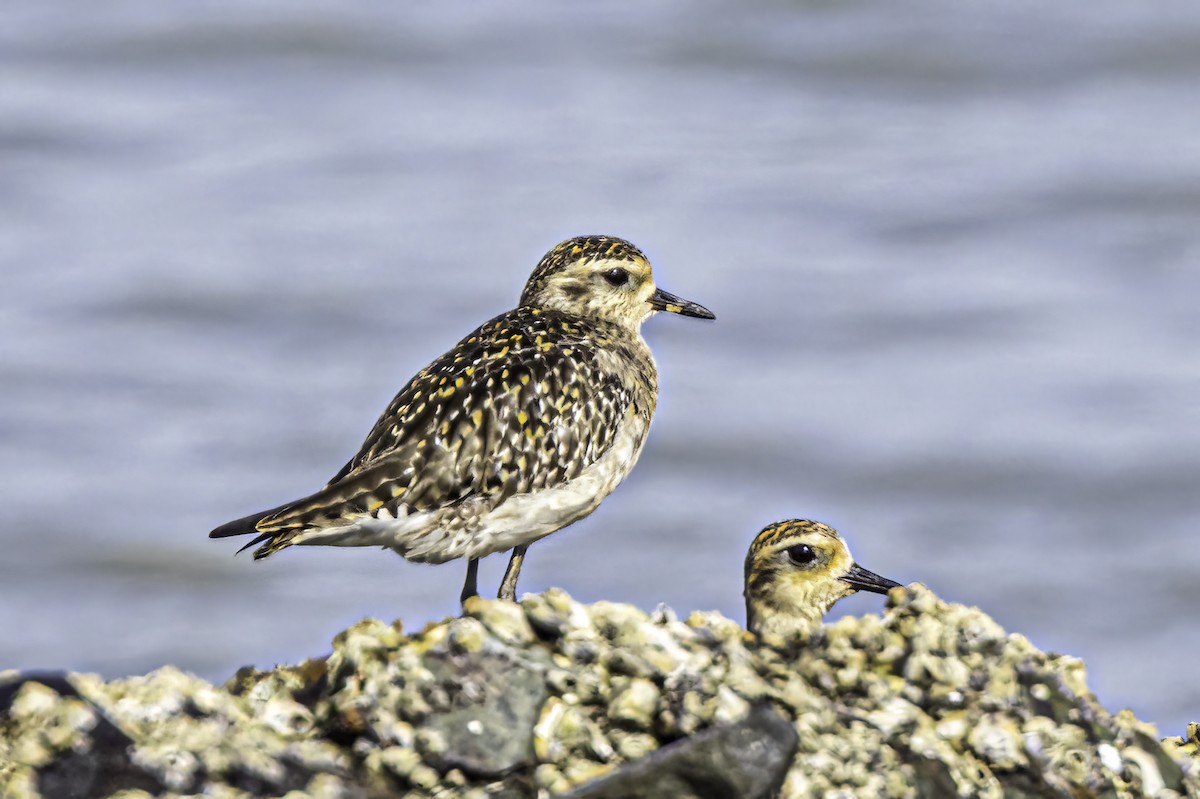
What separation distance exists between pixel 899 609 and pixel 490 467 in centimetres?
295

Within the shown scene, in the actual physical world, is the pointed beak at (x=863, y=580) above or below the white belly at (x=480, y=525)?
above

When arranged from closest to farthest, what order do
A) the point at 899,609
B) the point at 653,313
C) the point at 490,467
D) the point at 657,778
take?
the point at 657,778, the point at 899,609, the point at 490,467, the point at 653,313

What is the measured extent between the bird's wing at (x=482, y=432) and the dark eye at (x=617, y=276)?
82 cm

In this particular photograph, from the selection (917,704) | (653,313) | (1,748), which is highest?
(653,313)

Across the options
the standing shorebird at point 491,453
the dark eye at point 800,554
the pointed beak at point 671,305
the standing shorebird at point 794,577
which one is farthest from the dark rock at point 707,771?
the pointed beak at point 671,305

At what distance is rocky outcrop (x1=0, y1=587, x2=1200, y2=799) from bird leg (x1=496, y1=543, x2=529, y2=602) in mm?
2776

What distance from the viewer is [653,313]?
10352 millimetres

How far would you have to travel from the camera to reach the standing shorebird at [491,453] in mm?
8102

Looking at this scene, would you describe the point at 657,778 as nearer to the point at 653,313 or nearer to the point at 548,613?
the point at 548,613

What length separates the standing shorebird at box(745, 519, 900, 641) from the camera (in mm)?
8062

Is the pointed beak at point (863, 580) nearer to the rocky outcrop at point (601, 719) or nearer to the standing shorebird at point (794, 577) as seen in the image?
the standing shorebird at point (794, 577)

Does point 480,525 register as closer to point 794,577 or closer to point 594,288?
point 794,577

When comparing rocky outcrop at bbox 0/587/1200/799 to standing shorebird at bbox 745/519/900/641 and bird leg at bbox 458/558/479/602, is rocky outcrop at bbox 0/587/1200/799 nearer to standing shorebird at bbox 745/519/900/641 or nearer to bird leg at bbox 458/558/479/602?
standing shorebird at bbox 745/519/900/641

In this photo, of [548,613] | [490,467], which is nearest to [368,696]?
[548,613]
